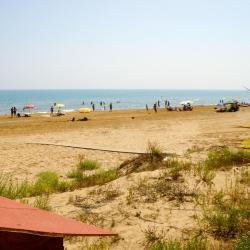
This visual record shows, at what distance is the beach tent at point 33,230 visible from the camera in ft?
6.28

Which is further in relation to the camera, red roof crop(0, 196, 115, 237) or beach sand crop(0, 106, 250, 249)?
beach sand crop(0, 106, 250, 249)

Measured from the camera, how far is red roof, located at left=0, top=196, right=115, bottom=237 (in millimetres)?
1900

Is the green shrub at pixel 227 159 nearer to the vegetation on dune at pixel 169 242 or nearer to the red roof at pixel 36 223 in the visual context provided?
the vegetation on dune at pixel 169 242

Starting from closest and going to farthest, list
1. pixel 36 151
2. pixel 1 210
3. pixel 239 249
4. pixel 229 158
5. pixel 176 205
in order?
pixel 1 210
pixel 239 249
pixel 176 205
pixel 229 158
pixel 36 151

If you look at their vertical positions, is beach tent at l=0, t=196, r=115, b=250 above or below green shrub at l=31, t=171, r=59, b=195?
above

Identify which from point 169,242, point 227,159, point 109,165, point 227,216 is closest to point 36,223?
point 169,242

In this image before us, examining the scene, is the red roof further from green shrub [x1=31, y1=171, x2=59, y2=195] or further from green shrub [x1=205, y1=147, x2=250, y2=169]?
green shrub [x1=205, y1=147, x2=250, y2=169]

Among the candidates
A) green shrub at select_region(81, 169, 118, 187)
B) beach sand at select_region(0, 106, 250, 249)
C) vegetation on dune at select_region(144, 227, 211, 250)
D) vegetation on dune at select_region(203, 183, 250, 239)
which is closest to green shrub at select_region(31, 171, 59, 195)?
beach sand at select_region(0, 106, 250, 249)

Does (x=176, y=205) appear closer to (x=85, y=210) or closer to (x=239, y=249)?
(x=85, y=210)

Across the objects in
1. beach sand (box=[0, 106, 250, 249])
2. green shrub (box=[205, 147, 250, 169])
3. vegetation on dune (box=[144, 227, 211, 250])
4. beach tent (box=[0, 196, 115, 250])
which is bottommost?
beach sand (box=[0, 106, 250, 249])

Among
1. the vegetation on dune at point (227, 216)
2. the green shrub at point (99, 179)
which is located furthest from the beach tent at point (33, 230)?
the green shrub at point (99, 179)

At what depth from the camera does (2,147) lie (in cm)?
1897

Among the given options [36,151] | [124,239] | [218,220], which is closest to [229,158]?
[218,220]

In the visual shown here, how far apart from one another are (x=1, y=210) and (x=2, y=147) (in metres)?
17.7
